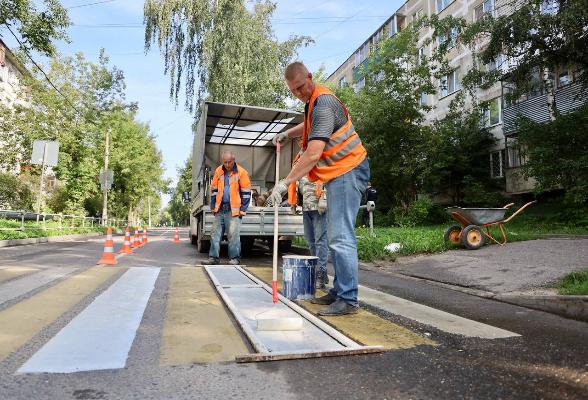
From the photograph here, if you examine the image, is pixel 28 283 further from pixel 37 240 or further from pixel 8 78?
pixel 8 78

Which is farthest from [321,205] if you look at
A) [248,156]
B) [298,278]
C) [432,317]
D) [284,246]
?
[248,156]

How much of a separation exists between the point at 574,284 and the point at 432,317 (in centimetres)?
234

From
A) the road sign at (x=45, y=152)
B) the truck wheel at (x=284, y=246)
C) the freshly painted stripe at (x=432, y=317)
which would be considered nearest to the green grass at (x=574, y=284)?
the freshly painted stripe at (x=432, y=317)

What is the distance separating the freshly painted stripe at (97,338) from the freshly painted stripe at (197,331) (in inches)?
9.2

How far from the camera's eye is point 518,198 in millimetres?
21984

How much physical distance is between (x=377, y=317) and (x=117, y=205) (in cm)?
4284

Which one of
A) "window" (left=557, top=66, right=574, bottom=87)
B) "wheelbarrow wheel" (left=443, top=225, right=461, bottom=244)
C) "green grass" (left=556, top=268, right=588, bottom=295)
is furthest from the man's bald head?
"window" (left=557, top=66, right=574, bottom=87)

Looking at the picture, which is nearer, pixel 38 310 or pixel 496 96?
pixel 38 310

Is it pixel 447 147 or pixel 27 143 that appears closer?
pixel 447 147

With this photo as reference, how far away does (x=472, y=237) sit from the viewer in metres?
8.80

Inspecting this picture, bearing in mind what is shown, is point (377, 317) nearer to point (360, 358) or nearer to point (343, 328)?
point (343, 328)

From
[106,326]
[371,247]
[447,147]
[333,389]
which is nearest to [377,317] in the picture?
[333,389]

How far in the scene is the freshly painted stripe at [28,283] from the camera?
434cm

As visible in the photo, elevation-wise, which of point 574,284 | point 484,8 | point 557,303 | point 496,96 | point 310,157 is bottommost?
point 557,303
